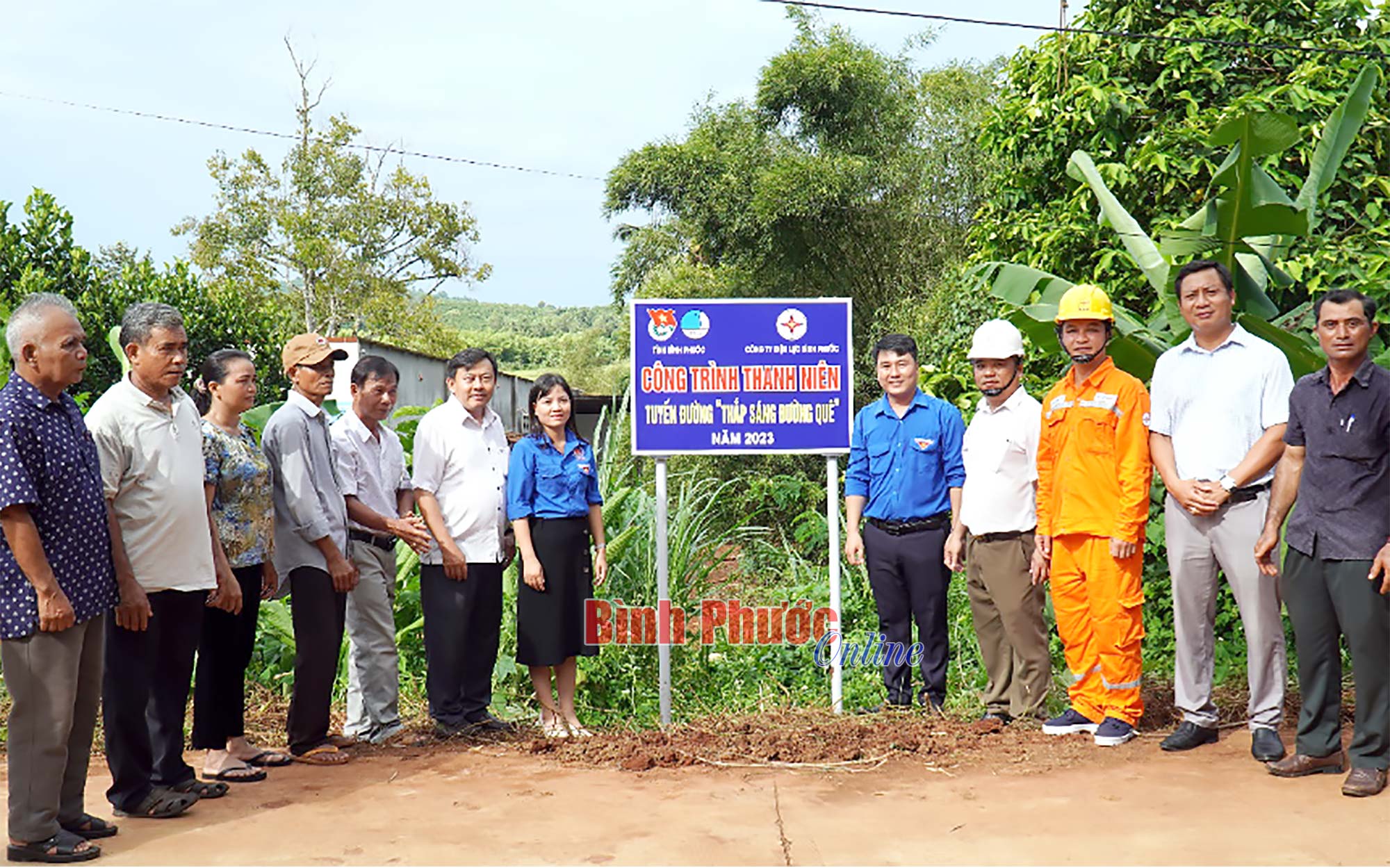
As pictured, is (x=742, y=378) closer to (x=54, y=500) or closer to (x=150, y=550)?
(x=150, y=550)

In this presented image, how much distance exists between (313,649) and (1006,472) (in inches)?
125

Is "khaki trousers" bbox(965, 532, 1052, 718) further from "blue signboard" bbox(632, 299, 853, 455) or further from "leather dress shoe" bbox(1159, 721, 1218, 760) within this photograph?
"blue signboard" bbox(632, 299, 853, 455)

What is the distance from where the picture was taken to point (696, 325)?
20.7ft

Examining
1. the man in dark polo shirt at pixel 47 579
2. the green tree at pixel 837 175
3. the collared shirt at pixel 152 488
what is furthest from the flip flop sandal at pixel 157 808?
the green tree at pixel 837 175

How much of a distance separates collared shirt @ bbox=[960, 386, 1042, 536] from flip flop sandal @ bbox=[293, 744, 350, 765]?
300 centimetres

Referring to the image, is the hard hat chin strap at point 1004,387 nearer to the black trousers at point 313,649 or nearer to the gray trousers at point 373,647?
the gray trousers at point 373,647

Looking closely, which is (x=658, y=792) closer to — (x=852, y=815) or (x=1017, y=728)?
(x=852, y=815)

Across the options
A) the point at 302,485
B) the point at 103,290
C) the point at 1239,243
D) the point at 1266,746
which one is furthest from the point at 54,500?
the point at 103,290

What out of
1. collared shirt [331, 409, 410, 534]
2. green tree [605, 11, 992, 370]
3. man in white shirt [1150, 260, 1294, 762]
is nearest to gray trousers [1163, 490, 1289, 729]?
man in white shirt [1150, 260, 1294, 762]

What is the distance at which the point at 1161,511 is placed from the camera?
7.06 meters

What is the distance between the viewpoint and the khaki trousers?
5.69 metres

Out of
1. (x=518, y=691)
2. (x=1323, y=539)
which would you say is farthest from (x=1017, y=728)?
(x=518, y=691)

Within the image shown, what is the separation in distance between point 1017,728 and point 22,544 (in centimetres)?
410

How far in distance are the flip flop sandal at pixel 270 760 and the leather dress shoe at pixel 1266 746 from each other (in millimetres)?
3984
